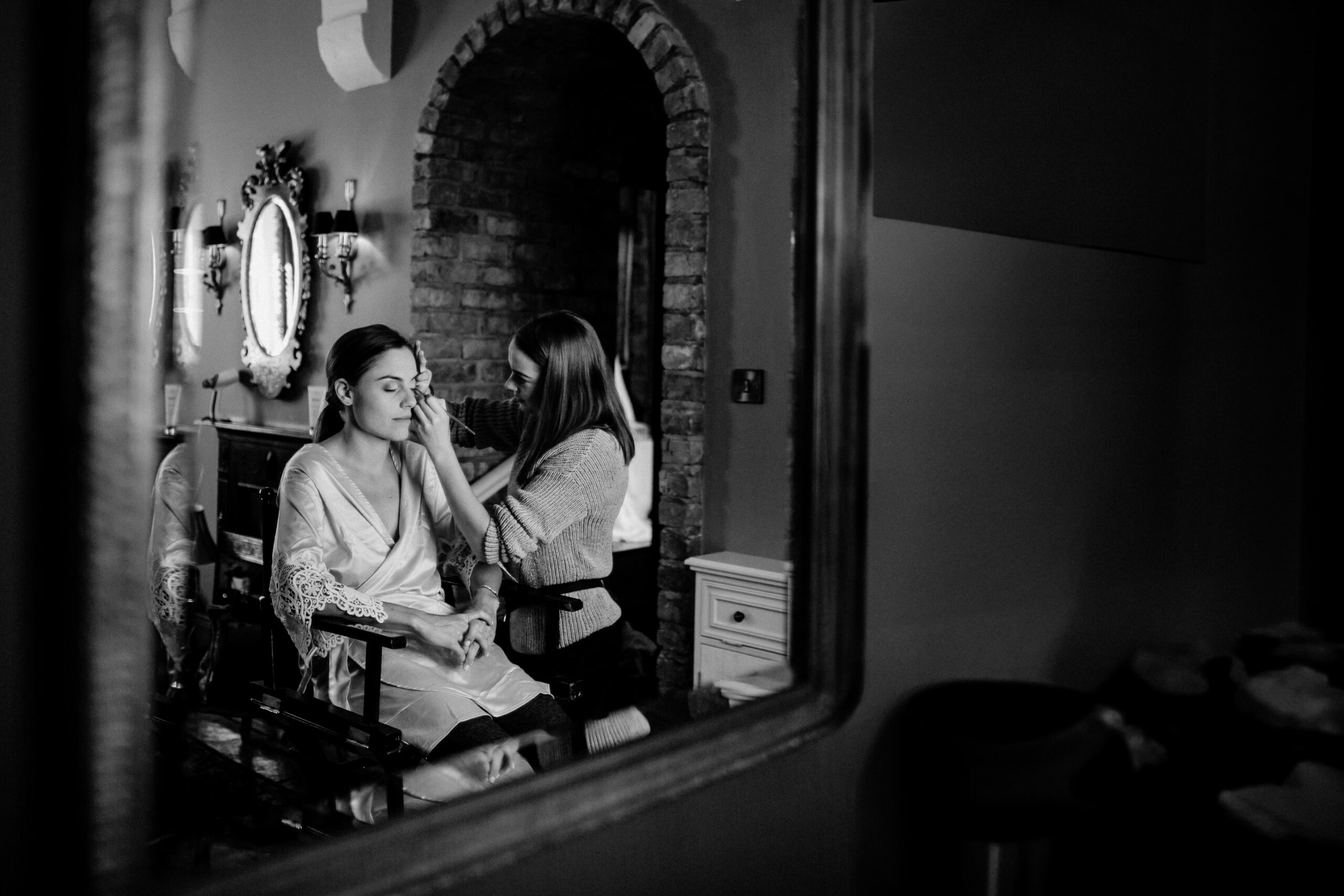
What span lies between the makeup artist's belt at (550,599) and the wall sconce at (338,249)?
394 mm

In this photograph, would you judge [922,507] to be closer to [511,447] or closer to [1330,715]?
[511,447]

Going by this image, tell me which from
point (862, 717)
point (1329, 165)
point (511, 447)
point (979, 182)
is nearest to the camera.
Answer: point (511, 447)

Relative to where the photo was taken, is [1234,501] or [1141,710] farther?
[1234,501]

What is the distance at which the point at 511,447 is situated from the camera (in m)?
1.29

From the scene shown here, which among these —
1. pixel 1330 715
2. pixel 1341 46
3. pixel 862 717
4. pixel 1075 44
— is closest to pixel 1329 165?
pixel 1341 46

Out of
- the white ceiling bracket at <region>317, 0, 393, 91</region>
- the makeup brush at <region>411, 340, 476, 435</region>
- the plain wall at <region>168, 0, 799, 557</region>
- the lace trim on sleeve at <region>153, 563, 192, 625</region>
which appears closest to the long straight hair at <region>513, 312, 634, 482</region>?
the makeup brush at <region>411, 340, 476, 435</region>

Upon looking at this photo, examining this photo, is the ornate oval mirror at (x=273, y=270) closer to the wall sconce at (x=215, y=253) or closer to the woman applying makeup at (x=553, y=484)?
the wall sconce at (x=215, y=253)

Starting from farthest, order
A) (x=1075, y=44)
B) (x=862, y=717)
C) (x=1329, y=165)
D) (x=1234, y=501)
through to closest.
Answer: (x=1329, y=165) → (x=1234, y=501) → (x=1075, y=44) → (x=862, y=717)

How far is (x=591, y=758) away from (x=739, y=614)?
14.2 inches

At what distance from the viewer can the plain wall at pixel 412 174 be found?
97cm

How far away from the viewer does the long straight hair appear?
131 cm

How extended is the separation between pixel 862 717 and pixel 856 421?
535 millimetres

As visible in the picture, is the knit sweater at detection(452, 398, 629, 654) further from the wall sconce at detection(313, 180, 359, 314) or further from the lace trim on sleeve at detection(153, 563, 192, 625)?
the lace trim on sleeve at detection(153, 563, 192, 625)

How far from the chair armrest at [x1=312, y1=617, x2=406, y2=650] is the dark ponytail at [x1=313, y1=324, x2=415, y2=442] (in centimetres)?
19
